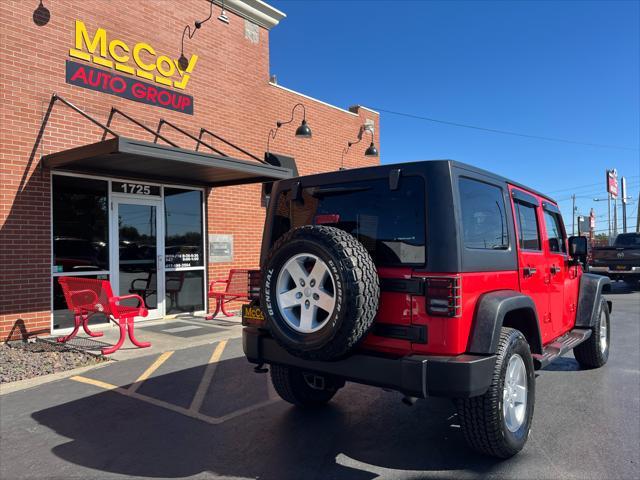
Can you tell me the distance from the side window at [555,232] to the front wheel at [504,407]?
1722 millimetres

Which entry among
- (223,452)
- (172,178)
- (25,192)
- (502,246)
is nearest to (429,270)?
(502,246)

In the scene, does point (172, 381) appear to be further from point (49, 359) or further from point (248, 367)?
point (49, 359)

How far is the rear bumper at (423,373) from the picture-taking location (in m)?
2.86

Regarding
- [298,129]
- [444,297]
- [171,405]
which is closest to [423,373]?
[444,297]

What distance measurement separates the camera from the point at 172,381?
213 inches

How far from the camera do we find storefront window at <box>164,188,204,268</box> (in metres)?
9.71

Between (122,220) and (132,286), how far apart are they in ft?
4.14

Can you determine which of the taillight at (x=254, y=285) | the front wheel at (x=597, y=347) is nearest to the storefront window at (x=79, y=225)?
the taillight at (x=254, y=285)

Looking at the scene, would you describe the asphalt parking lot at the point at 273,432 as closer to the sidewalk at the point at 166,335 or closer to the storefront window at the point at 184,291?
the sidewalk at the point at 166,335

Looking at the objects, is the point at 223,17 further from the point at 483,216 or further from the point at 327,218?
the point at 483,216

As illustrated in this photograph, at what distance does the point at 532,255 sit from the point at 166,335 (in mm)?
5984

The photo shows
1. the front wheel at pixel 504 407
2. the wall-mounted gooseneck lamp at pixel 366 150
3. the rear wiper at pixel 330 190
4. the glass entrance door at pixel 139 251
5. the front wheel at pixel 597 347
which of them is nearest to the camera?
the front wheel at pixel 504 407

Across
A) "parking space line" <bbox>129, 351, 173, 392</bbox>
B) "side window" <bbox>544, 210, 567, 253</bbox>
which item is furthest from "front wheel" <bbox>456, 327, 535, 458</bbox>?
"parking space line" <bbox>129, 351, 173, 392</bbox>

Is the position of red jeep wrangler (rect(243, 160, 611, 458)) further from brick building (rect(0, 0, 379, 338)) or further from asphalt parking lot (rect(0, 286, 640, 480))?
brick building (rect(0, 0, 379, 338))
